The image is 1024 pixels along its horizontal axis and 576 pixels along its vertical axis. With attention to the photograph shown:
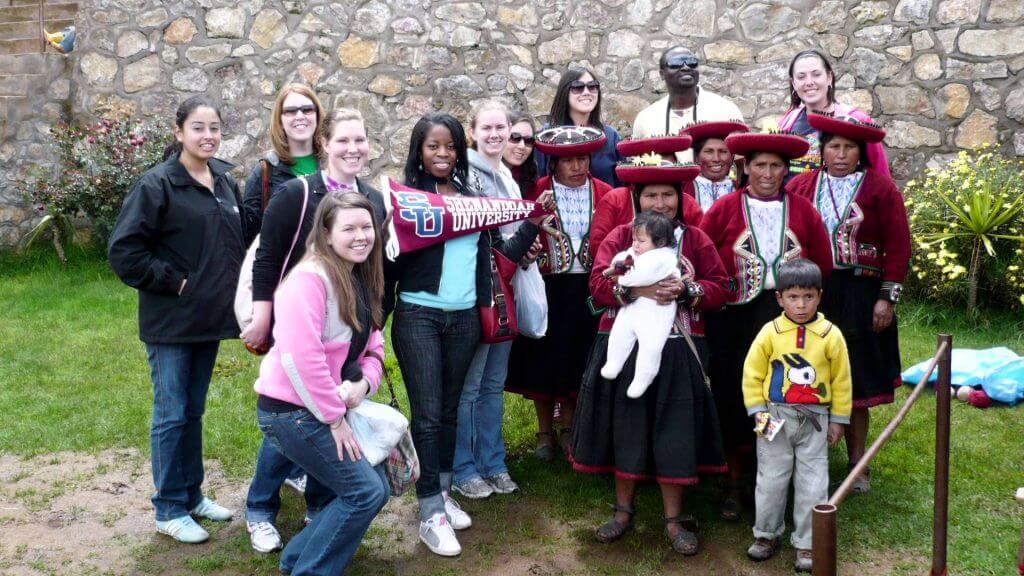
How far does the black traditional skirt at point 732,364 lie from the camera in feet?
14.5

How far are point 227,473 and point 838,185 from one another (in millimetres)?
3290

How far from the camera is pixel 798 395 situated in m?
3.91

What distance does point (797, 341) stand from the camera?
12.8ft

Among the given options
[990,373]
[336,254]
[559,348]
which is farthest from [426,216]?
[990,373]

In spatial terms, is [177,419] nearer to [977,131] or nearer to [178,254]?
[178,254]

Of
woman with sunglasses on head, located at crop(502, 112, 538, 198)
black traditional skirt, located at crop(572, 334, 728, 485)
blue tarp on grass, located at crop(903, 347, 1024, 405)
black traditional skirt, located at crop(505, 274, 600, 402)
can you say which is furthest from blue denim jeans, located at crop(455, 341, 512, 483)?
blue tarp on grass, located at crop(903, 347, 1024, 405)

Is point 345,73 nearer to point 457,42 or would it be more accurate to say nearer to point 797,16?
point 457,42

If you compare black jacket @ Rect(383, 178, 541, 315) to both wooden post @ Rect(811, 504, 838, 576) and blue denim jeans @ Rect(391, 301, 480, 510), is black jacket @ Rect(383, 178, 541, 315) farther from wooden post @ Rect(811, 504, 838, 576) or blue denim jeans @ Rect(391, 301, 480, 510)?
wooden post @ Rect(811, 504, 838, 576)

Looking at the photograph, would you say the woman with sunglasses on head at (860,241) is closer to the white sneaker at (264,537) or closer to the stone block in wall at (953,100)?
the white sneaker at (264,537)

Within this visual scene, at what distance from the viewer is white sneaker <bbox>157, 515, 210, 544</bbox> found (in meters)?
4.22

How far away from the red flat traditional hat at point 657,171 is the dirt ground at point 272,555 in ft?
5.03

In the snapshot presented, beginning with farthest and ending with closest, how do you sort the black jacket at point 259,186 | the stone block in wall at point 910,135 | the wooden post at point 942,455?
1. the stone block in wall at point 910,135
2. the black jacket at point 259,186
3. the wooden post at point 942,455

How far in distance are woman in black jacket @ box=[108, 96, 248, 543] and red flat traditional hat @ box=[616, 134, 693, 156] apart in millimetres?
1807

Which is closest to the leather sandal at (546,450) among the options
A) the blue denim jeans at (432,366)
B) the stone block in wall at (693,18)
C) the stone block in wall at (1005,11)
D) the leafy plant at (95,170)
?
the blue denim jeans at (432,366)
